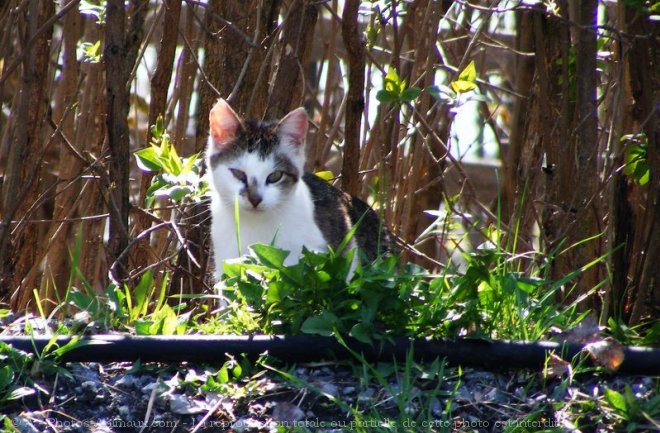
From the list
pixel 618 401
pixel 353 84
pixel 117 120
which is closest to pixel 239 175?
pixel 353 84

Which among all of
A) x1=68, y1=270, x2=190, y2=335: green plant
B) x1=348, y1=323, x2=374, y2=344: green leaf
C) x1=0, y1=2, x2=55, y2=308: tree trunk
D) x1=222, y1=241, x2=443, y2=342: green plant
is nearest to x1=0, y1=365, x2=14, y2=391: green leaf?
x1=68, y1=270, x2=190, y2=335: green plant

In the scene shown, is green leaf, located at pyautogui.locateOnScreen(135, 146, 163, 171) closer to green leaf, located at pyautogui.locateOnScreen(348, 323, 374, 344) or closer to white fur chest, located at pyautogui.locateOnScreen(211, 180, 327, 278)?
white fur chest, located at pyautogui.locateOnScreen(211, 180, 327, 278)

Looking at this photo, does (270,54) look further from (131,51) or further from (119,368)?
(119,368)

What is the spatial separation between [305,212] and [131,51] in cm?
95

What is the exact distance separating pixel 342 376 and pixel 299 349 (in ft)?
0.43

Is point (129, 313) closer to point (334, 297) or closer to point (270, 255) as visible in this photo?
point (270, 255)

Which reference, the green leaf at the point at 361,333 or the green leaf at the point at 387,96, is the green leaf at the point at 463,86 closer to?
the green leaf at the point at 387,96

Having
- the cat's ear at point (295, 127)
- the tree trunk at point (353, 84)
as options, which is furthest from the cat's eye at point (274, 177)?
the tree trunk at point (353, 84)

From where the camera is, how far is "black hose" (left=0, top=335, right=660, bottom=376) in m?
2.30

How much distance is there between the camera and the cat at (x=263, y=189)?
11.8 ft

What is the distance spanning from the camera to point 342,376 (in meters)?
2.35

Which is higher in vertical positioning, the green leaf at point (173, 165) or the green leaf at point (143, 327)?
the green leaf at point (173, 165)

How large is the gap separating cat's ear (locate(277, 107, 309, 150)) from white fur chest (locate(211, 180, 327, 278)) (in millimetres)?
216

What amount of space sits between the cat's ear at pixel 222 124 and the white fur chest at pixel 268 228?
0.78 feet
